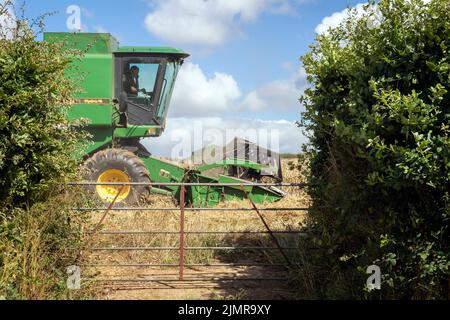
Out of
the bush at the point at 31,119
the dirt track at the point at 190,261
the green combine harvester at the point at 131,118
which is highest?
the green combine harvester at the point at 131,118

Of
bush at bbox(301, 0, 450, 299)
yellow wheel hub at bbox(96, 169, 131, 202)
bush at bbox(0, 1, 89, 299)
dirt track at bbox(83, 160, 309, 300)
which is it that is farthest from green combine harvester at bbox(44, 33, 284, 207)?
bush at bbox(301, 0, 450, 299)

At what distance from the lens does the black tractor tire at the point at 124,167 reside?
472 inches

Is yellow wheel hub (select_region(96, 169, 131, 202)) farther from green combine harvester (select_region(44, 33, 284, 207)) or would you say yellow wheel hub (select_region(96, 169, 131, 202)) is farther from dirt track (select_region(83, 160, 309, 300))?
dirt track (select_region(83, 160, 309, 300))

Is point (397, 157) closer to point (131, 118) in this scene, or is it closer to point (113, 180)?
point (113, 180)

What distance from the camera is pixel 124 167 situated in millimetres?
12078

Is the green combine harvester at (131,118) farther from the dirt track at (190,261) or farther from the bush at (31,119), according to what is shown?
the bush at (31,119)

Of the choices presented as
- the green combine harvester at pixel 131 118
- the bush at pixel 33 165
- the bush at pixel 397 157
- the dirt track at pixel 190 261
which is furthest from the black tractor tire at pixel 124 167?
the bush at pixel 397 157

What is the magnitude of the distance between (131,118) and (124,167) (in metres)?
1.46

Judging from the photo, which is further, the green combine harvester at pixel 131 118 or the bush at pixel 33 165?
the green combine harvester at pixel 131 118

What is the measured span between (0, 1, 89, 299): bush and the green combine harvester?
5.86m

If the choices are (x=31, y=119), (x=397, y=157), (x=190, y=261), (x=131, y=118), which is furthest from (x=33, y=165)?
(x=131, y=118)

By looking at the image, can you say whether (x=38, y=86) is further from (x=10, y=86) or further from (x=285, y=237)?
(x=285, y=237)

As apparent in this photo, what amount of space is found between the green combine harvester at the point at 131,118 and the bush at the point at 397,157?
6.52 m
